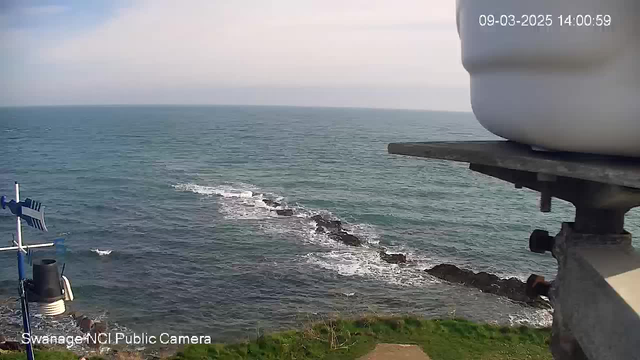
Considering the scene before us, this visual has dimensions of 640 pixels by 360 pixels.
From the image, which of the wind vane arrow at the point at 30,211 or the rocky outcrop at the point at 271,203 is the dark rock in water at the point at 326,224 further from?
the wind vane arrow at the point at 30,211

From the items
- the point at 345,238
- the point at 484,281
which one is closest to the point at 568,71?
the point at 484,281

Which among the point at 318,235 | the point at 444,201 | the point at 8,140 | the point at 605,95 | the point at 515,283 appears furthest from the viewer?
the point at 8,140

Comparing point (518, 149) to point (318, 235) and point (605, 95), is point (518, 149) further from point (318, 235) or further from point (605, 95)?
point (318, 235)

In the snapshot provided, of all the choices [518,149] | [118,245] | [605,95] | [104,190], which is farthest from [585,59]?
[104,190]

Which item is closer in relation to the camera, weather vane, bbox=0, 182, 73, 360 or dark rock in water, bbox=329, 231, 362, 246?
weather vane, bbox=0, 182, 73, 360

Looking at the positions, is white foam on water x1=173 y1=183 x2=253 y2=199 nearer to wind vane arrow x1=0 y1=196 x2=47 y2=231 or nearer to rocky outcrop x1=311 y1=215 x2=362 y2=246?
rocky outcrop x1=311 y1=215 x2=362 y2=246

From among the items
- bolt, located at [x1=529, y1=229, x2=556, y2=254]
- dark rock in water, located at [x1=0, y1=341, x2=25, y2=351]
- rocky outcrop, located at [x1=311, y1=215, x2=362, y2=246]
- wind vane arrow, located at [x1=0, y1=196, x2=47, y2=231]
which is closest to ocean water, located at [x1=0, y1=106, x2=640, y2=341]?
rocky outcrop, located at [x1=311, y1=215, x2=362, y2=246]

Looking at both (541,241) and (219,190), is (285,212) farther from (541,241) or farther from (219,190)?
(541,241)
